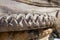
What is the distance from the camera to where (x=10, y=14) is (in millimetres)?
635

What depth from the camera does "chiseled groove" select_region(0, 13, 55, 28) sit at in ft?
1.96

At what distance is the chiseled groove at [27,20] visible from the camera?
0.60 m

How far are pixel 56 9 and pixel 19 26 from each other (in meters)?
0.17

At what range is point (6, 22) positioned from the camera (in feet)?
1.99

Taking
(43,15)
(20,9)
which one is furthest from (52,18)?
(20,9)

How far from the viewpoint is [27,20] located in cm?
60

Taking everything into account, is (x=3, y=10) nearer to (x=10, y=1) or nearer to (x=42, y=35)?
(x=10, y=1)

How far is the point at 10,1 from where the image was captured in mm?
701

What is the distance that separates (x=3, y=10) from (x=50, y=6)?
0.19 metres

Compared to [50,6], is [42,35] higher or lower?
lower

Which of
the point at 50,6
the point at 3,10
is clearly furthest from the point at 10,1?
the point at 50,6

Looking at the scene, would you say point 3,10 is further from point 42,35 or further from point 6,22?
point 42,35

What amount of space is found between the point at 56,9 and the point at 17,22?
0.17 metres

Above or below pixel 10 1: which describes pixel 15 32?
below
